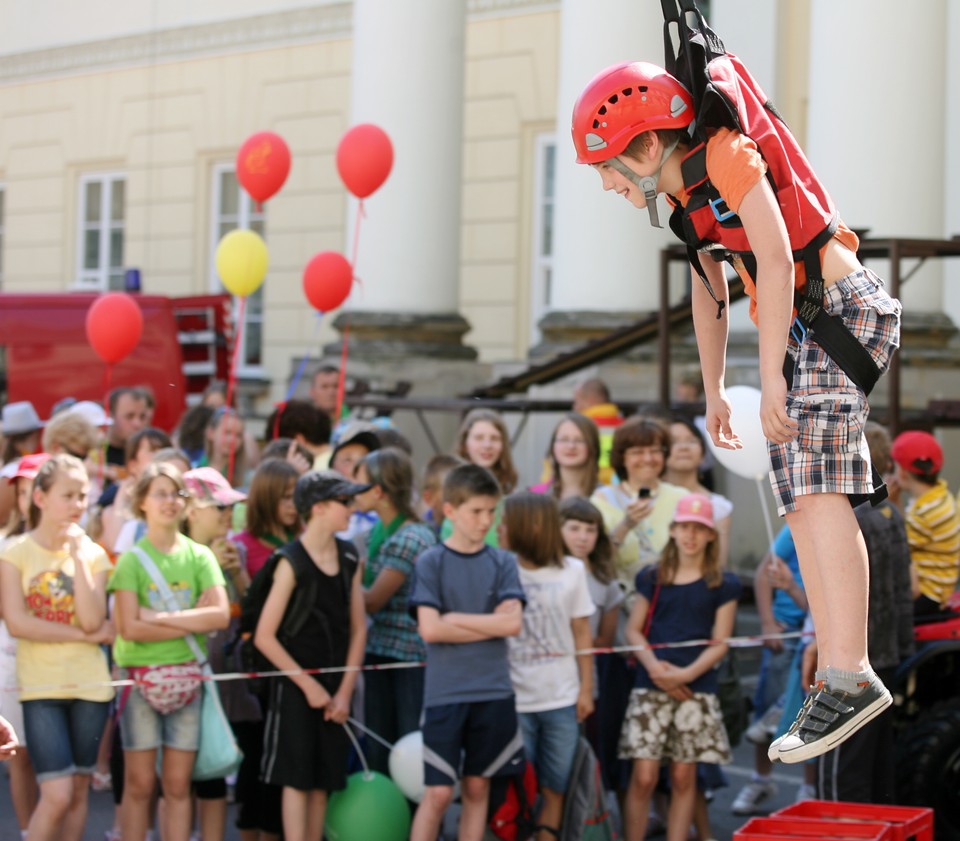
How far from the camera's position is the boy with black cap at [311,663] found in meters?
6.39

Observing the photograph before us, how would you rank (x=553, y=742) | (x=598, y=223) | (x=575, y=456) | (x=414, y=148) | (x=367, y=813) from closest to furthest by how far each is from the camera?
(x=367, y=813), (x=553, y=742), (x=575, y=456), (x=598, y=223), (x=414, y=148)

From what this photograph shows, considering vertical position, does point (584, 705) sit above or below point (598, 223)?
below

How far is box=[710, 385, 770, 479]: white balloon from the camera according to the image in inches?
265

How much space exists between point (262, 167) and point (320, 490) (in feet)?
14.0

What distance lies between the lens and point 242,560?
707cm

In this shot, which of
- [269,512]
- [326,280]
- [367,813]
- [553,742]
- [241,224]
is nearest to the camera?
[367,813]

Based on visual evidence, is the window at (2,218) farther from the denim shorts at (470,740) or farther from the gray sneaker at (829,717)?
the gray sneaker at (829,717)

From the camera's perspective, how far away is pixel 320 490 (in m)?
6.44

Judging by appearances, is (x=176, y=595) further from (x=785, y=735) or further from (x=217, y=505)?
(x=785, y=735)

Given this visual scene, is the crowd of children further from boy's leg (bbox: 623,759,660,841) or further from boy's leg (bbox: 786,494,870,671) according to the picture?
boy's leg (bbox: 786,494,870,671)

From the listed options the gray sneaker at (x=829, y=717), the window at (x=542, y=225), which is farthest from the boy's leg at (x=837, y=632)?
the window at (x=542, y=225)

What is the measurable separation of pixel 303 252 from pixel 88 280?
3.39 m

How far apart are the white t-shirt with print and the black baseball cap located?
803mm

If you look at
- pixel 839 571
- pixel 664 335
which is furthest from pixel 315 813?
pixel 664 335
